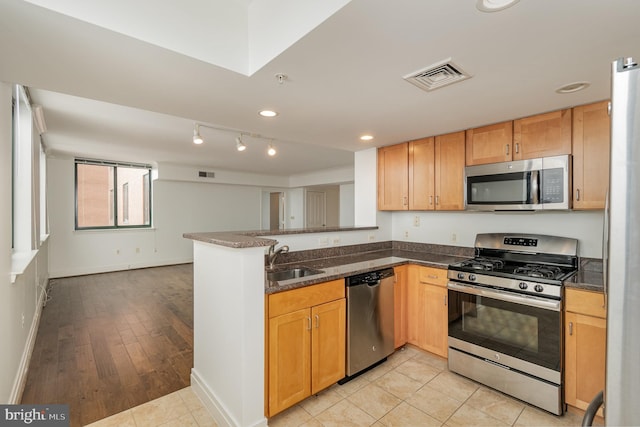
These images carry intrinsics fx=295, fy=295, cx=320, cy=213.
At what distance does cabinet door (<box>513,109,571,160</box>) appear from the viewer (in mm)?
2332

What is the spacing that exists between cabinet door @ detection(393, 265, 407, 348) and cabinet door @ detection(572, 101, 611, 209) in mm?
1471

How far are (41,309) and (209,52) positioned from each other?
182 inches

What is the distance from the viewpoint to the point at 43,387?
2.34m

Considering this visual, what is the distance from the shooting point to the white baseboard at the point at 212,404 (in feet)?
6.10

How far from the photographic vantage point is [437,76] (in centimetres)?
181

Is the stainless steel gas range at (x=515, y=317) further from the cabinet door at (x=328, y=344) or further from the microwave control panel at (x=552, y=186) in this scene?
the cabinet door at (x=328, y=344)

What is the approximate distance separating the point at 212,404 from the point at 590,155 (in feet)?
10.8

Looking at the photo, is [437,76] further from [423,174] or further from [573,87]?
[423,174]

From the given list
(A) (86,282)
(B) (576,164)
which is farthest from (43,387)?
(B) (576,164)

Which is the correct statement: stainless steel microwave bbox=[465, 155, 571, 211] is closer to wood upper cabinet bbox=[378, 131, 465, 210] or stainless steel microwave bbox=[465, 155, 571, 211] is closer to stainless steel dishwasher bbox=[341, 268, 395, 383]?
wood upper cabinet bbox=[378, 131, 465, 210]

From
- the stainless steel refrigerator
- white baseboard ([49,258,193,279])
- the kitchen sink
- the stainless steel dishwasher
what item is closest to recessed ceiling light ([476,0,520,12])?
the stainless steel refrigerator

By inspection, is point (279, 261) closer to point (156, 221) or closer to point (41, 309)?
point (41, 309)

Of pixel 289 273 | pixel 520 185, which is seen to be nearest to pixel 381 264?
pixel 289 273

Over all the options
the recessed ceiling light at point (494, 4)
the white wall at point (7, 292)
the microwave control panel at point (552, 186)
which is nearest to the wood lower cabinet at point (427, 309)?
the microwave control panel at point (552, 186)
